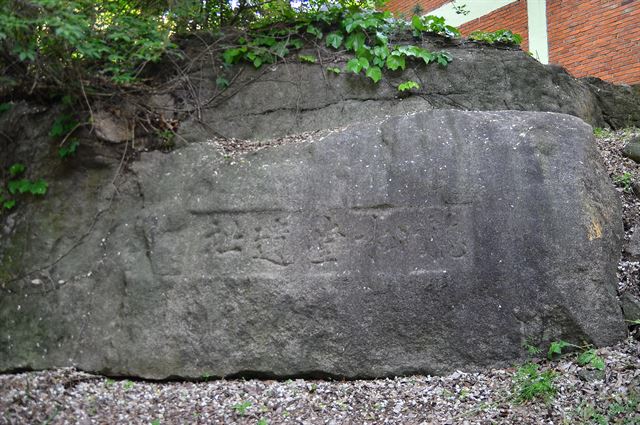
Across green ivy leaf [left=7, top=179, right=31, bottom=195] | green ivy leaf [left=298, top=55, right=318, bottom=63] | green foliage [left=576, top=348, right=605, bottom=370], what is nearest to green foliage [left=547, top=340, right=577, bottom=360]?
green foliage [left=576, top=348, right=605, bottom=370]

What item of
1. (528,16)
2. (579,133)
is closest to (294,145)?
(579,133)

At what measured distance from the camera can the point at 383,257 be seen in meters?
4.23

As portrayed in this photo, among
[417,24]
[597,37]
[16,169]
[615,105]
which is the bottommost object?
[16,169]

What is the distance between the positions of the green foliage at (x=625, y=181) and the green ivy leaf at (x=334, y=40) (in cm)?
292

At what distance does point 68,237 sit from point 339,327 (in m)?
2.45

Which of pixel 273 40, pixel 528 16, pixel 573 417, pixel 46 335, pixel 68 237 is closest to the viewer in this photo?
pixel 573 417

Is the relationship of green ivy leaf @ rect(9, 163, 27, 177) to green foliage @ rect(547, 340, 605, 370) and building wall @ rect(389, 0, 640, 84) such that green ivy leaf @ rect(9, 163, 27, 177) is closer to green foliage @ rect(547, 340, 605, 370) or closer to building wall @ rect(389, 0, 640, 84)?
green foliage @ rect(547, 340, 605, 370)

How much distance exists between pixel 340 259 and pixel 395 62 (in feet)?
7.14

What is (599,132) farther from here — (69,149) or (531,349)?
(69,149)

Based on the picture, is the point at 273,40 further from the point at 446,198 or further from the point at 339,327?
the point at 339,327

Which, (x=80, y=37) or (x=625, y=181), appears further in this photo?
(x=625, y=181)

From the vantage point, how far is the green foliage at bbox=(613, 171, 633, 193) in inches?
196

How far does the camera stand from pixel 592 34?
7520 millimetres

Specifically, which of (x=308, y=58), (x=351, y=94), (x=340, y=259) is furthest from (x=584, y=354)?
(x=308, y=58)
